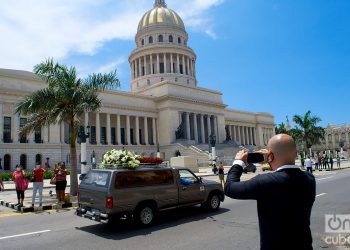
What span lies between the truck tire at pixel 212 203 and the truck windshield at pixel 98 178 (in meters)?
4.11

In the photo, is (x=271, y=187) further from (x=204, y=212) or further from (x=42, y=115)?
(x=42, y=115)

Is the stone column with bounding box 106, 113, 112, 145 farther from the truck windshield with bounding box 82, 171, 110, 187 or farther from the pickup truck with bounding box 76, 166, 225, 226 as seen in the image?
the truck windshield with bounding box 82, 171, 110, 187

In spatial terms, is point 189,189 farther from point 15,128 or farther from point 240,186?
point 15,128

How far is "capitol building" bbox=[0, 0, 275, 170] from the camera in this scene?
154ft

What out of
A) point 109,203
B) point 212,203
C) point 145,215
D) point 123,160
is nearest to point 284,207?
point 109,203

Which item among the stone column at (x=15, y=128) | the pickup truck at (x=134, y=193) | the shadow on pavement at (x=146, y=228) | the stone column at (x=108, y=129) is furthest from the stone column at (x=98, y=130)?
the pickup truck at (x=134, y=193)

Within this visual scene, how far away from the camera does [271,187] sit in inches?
120

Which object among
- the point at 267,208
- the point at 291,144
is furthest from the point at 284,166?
the point at 267,208

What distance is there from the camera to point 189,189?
455 inches

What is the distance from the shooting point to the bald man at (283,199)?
302 centimetres

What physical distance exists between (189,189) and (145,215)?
6.91 feet

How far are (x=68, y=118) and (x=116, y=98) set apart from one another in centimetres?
4096

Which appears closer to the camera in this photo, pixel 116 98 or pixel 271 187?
pixel 271 187

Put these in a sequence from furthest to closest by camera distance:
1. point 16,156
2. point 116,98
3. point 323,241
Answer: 1. point 116,98
2. point 16,156
3. point 323,241
